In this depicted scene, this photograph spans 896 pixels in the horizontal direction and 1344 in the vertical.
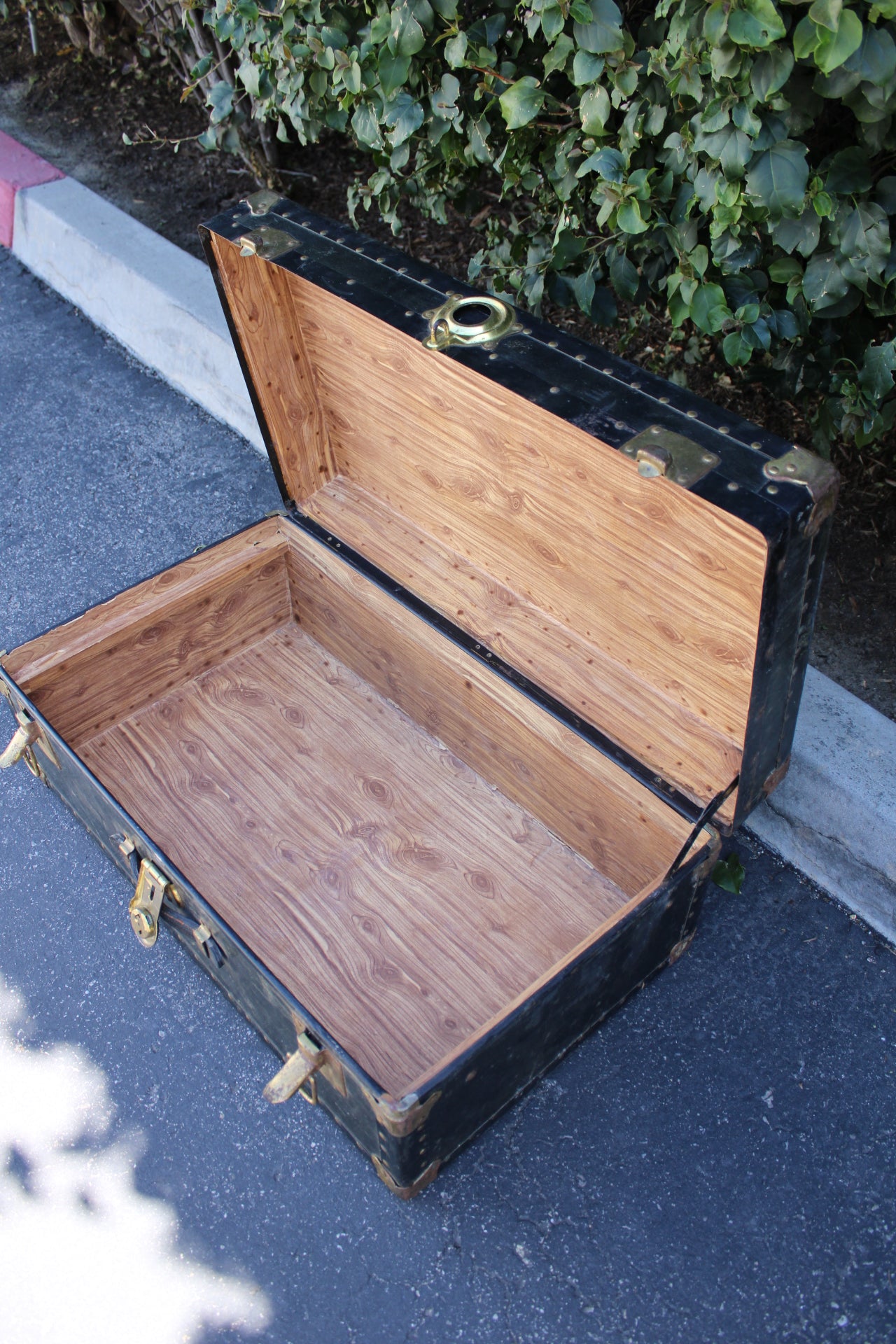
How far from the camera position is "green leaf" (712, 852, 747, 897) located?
6.53 ft

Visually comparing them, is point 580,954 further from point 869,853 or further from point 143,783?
point 143,783

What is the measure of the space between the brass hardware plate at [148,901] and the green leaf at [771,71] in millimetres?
1550

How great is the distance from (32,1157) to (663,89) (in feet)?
7.17

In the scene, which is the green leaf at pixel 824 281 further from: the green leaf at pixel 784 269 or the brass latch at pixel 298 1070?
the brass latch at pixel 298 1070

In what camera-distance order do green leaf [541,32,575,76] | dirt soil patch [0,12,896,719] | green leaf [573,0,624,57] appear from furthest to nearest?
dirt soil patch [0,12,896,719] < green leaf [541,32,575,76] < green leaf [573,0,624,57]

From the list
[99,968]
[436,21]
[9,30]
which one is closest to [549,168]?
[436,21]

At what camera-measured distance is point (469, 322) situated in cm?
177

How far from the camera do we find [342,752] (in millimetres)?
2420

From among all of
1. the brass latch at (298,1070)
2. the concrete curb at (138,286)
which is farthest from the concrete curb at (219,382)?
the brass latch at (298,1070)

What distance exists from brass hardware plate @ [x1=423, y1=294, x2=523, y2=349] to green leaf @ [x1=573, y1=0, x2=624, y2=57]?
41cm

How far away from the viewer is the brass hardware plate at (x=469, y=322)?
1711mm

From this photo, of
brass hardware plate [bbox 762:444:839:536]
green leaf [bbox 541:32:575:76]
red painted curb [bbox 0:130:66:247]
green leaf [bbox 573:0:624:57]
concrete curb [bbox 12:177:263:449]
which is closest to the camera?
brass hardware plate [bbox 762:444:839:536]

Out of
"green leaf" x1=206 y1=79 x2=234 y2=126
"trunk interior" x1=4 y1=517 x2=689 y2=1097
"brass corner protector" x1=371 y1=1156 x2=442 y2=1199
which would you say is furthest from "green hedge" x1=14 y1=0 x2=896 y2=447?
"brass corner protector" x1=371 y1=1156 x2=442 y2=1199

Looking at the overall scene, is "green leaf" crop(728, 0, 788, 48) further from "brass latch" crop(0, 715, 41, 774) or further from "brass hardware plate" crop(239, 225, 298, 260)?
"brass latch" crop(0, 715, 41, 774)
